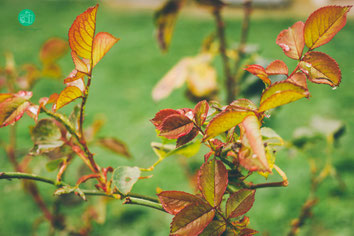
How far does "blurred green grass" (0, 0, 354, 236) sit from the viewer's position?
198 cm

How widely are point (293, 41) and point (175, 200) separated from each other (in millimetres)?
Answer: 266

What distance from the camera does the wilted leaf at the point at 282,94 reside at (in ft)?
1.13

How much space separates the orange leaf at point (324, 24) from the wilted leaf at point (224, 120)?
0.46 ft

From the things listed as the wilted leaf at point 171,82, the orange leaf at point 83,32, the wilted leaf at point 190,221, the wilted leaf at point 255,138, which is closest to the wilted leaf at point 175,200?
the wilted leaf at point 190,221

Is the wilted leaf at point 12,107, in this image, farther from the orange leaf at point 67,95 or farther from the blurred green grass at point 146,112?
the blurred green grass at point 146,112

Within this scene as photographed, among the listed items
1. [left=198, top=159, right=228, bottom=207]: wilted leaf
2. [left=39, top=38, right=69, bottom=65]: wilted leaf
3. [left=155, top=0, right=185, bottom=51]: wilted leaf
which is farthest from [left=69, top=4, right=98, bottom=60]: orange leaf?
[left=155, top=0, right=185, bottom=51]: wilted leaf

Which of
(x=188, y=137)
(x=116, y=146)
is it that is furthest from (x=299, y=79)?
(x=116, y=146)

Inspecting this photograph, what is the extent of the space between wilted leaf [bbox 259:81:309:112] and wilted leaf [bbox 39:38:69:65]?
78 cm

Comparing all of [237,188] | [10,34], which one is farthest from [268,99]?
[10,34]

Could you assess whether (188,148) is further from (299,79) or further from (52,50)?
(52,50)

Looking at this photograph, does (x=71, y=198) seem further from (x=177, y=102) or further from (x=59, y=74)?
(x=177, y=102)

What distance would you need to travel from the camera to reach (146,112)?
3.25 meters

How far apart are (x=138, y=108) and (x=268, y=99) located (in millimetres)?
3024

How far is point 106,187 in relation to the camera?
0.49 metres
